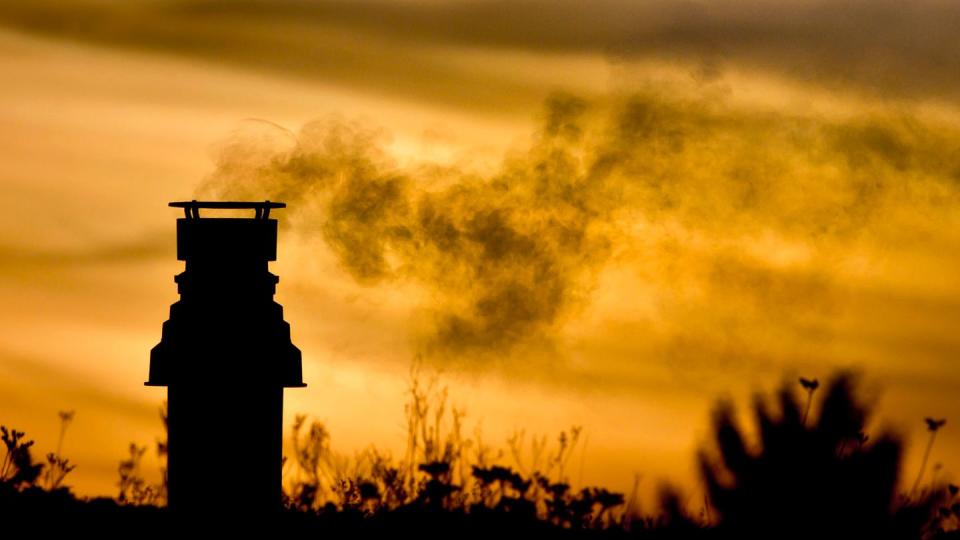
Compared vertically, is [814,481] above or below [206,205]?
below

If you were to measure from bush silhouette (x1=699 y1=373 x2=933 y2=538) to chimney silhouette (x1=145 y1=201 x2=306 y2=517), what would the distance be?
405 cm

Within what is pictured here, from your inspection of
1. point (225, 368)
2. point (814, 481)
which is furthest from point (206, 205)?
point (814, 481)

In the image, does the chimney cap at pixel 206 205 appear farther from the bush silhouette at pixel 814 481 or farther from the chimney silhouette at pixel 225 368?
the bush silhouette at pixel 814 481

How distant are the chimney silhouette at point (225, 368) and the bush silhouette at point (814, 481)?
4.05 meters

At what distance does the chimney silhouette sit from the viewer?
1152 cm

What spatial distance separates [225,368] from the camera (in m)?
11.6

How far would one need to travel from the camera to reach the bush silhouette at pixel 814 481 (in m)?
9.94

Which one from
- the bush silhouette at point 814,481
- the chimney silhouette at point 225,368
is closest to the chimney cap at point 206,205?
the chimney silhouette at point 225,368

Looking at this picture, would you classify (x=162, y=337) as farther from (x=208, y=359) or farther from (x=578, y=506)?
(x=578, y=506)

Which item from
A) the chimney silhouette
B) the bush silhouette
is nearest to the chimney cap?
the chimney silhouette

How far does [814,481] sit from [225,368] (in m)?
5.24

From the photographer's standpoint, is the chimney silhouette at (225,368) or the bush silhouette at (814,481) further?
the chimney silhouette at (225,368)

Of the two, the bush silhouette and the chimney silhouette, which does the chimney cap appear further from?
the bush silhouette

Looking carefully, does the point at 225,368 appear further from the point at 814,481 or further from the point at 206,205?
the point at 814,481
